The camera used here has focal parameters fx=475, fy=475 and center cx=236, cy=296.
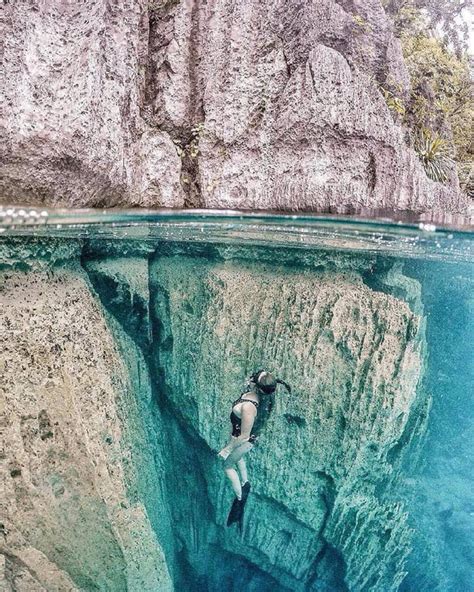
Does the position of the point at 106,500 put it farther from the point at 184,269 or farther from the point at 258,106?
the point at 258,106

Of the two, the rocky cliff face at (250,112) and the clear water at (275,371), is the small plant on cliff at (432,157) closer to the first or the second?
the clear water at (275,371)

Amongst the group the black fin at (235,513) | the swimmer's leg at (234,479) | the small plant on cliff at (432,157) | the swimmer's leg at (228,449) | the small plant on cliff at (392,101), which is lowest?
the black fin at (235,513)

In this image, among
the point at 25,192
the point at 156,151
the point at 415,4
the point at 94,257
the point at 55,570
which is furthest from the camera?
the point at 415,4

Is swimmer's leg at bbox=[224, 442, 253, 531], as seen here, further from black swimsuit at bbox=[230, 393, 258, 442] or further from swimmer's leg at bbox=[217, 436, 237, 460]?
black swimsuit at bbox=[230, 393, 258, 442]

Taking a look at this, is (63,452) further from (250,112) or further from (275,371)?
(250,112)

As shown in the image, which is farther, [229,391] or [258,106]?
[229,391]

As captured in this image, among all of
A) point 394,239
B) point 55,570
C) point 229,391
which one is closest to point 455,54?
point 394,239

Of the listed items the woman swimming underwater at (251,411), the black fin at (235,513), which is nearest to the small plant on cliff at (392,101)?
the woman swimming underwater at (251,411)

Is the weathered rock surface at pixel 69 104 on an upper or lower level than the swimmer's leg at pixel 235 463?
upper
